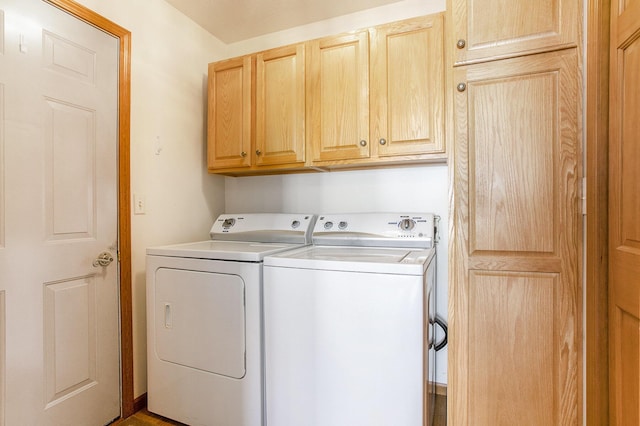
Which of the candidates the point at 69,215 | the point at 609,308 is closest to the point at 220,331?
→ the point at 69,215

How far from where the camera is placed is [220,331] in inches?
58.6

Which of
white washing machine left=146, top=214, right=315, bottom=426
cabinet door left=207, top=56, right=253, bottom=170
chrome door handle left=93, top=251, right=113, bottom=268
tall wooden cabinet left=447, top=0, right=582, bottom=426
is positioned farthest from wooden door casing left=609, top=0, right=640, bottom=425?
chrome door handle left=93, top=251, right=113, bottom=268

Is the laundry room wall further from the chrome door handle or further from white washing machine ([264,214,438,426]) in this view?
the chrome door handle

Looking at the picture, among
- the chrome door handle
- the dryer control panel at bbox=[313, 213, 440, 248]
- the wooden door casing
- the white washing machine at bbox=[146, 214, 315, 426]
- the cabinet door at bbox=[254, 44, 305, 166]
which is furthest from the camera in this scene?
the cabinet door at bbox=[254, 44, 305, 166]

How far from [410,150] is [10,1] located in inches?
73.9

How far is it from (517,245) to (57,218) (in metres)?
1.98

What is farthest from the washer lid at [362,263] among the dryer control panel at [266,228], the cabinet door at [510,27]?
the cabinet door at [510,27]

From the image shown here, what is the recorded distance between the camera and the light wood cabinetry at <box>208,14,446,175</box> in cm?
165

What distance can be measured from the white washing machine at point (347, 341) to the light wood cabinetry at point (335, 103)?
27.2 inches

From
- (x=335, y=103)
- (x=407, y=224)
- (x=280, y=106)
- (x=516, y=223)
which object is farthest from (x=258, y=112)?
(x=516, y=223)

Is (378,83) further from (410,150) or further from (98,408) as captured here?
(98,408)

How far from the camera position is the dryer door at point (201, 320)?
4.78 ft

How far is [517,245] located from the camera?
3.94 feet

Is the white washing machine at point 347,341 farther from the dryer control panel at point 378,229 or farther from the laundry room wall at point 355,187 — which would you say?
the laundry room wall at point 355,187
